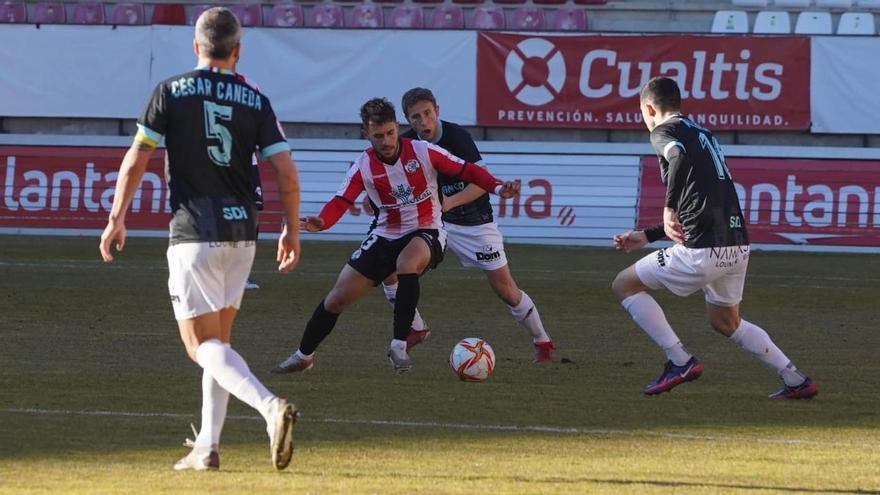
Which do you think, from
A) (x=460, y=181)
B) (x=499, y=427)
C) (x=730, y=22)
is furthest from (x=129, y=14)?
(x=499, y=427)

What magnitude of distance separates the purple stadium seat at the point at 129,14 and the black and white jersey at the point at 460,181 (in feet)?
56.4

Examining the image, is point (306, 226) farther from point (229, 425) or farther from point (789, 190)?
point (789, 190)

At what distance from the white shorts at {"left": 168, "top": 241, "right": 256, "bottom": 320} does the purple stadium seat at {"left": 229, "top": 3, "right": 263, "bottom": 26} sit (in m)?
20.6

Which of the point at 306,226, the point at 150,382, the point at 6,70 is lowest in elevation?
the point at 150,382

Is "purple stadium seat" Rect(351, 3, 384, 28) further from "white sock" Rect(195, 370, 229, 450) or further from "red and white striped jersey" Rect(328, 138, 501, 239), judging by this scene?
"white sock" Rect(195, 370, 229, 450)

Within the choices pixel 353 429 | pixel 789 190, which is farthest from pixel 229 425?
pixel 789 190

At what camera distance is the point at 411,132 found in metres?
10.2

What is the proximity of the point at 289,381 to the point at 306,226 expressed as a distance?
972 millimetres

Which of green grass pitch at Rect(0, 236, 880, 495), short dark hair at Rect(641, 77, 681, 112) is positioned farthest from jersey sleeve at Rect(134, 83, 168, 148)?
short dark hair at Rect(641, 77, 681, 112)

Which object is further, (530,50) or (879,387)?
(530,50)

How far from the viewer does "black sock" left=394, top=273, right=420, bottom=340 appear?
30.7 feet

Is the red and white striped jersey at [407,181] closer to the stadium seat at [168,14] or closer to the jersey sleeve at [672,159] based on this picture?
the jersey sleeve at [672,159]

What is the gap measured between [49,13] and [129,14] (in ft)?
4.64

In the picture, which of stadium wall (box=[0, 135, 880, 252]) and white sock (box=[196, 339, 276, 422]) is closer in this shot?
white sock (box=[196, 339, 276, 422])
